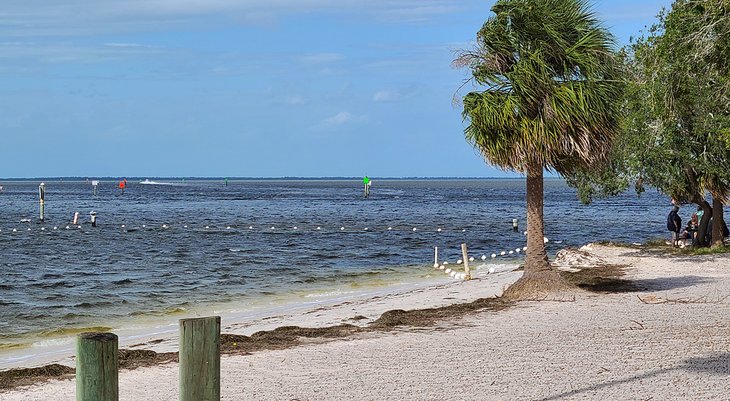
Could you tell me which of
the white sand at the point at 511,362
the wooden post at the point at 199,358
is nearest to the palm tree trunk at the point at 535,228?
the white sand at the point at 511,362

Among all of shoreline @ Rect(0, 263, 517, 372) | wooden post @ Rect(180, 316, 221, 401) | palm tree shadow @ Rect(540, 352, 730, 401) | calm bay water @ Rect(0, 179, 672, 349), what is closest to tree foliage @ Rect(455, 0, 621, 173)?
shoreline @ Rect(0, 263, 517, 372)

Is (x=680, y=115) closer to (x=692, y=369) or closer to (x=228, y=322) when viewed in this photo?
(x=228, y=322)

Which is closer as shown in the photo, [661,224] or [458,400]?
[458,400]

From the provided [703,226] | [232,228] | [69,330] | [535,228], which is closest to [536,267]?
[535,228]

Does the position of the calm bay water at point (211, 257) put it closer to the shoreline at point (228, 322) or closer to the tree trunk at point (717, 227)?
the shoreline at point (228, 322)

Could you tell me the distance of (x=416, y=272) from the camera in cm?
2856

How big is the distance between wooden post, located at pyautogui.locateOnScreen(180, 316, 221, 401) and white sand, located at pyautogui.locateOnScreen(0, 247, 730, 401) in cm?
360

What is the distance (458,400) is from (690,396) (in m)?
2.15

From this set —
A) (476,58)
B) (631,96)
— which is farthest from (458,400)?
(631,96)

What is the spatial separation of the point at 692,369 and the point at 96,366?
7050 millimetres

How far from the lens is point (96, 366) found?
483cm

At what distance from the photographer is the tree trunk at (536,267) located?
1664cm

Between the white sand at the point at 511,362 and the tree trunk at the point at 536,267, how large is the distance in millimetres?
741

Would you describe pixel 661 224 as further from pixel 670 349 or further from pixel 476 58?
pixel 670 349
